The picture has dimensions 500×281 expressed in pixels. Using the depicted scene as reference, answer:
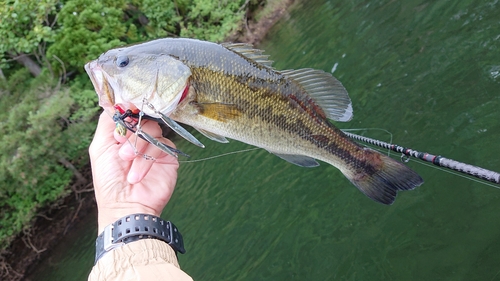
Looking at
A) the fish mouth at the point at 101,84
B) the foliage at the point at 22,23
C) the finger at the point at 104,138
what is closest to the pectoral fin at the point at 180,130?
the fish mouth at the point at 101,84

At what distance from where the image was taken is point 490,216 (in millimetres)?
4492

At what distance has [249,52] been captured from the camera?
261cm

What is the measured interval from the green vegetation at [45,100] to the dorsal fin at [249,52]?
10.7m

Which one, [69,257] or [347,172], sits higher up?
[347,172]

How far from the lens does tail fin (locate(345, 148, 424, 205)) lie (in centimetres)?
258

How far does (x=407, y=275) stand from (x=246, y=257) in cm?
292

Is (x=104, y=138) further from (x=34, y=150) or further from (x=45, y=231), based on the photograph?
(x=45, y=231)

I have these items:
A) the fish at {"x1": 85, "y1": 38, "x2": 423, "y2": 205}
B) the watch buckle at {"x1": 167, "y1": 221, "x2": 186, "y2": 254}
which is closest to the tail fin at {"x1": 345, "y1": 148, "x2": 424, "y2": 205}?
the fish at {"x1": 85, "y1": 38, "x2": 423, "y2": 205}

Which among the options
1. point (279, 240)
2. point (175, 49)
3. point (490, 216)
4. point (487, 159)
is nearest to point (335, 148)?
point (175, 49)

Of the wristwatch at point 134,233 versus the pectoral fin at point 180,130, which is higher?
the pectoral fin at point 180,130

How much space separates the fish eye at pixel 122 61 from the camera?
2.44 m

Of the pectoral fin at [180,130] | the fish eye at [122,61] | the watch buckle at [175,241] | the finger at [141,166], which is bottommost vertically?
the watch buckle at [175,241]

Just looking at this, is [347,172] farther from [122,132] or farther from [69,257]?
[69,257]

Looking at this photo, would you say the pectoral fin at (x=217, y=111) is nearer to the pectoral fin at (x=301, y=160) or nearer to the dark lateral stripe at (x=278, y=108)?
the dark lateral stripe at (x=278, y=108)
